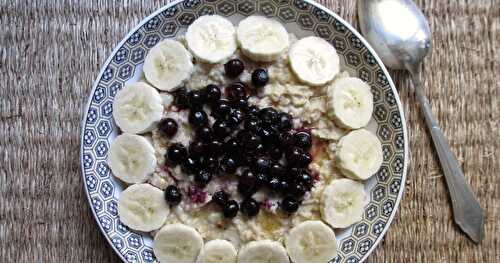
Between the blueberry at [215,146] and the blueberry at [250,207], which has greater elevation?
the blueberry at [215,146]

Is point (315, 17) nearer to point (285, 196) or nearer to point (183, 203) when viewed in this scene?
point (285, 196)

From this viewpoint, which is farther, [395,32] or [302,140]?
[395,32]

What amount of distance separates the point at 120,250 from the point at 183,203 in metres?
0.24

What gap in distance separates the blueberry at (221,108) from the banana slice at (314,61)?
0.24 metres

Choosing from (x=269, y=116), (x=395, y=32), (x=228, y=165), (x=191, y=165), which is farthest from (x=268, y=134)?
(x=395, y=32)

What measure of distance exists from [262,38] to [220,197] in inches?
20.5

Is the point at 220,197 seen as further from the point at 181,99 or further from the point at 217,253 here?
the point at 181,99

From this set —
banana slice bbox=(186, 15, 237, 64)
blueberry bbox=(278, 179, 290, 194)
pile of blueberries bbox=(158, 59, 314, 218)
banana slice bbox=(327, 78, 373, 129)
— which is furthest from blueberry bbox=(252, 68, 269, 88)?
blueberry bbox=(278, 179, 290, 194)

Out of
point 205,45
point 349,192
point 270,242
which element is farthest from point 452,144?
point 205,45

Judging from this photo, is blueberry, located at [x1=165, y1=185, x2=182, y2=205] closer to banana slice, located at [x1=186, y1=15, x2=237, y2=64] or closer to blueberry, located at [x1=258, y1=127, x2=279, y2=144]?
blueberry, located at [x1=258, y1=127, x2=279, y2=144]

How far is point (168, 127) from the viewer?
5.82ft

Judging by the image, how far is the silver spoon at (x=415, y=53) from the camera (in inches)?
74.9

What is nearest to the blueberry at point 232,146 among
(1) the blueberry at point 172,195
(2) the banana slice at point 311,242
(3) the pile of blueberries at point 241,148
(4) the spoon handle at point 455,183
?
(3) the pile of blueberries at point 241,148

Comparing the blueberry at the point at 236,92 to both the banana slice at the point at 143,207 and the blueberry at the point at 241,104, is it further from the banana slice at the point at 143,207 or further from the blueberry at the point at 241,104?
the banana slice at the point at 143,207
